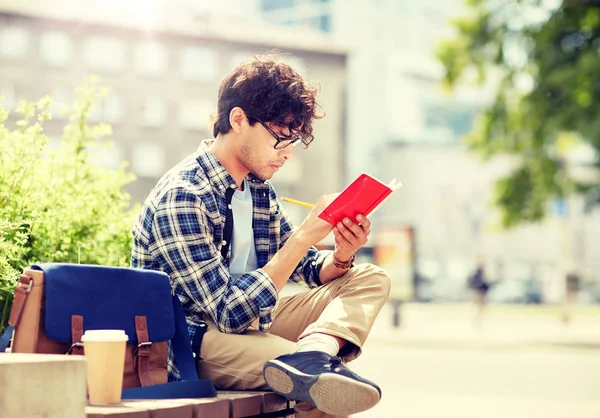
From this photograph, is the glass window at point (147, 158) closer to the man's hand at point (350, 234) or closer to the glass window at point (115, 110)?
the glass window at point (115, 110)

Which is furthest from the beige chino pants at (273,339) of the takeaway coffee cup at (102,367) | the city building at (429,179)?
the city building at (429,179)

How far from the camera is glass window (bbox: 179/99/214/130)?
53.5m

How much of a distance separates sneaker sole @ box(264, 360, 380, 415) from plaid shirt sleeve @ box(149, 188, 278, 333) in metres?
0.32

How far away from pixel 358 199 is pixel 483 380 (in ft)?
25.8

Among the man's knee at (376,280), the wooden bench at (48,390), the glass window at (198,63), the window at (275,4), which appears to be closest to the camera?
the wooden bench at (48,390)

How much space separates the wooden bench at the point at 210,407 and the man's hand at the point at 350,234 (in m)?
0.65

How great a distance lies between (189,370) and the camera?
9.88ft

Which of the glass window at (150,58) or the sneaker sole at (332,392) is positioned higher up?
the glass window at (150,58)

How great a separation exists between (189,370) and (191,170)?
71 cm

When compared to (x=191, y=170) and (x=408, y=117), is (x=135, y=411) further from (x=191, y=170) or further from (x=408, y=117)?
(x=408, y=117)

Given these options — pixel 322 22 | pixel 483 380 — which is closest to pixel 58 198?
pixel 483 380

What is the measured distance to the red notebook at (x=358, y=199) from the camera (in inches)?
126

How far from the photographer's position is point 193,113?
53.9 metres

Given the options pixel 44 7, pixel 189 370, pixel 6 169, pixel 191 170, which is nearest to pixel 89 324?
pixel 189 370
